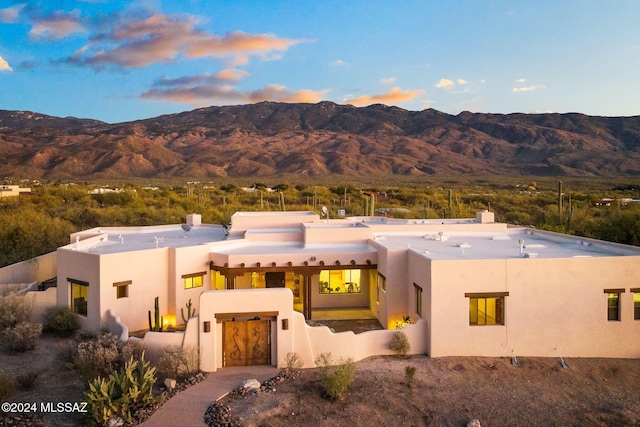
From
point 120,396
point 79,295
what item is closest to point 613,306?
point 120,396

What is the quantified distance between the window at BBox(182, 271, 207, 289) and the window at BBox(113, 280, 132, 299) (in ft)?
6.37

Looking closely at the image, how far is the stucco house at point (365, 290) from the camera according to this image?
13.9 metres

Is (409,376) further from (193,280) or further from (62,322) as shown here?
(62,322)

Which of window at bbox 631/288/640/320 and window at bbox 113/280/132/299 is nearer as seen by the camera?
window at bbox 631/288/640/320

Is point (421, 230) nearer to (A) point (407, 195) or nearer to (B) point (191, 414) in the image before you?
(B) point (191, 414)

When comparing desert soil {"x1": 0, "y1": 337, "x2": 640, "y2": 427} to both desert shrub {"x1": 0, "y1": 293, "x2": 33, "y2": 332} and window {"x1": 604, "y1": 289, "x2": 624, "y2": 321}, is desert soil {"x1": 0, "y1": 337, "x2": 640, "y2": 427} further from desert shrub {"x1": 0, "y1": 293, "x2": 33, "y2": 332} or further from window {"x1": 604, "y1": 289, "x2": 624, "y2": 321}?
desert shrub {"x1": 0, "y1": 293, "x2": 33, "y2": 332}

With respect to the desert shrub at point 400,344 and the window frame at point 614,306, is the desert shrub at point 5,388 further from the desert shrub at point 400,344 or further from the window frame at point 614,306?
the window frame at point 614,306

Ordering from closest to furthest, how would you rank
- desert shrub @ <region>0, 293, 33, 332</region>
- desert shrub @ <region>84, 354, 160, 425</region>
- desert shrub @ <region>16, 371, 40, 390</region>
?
desert shrub @ <region>84, 354, 160, 425</region>, desert shrub @ <region>16, 371, 40, 390</region>, desert shrub @ <region>0, 293, 33, 332</region>

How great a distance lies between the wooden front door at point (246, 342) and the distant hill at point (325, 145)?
268ft

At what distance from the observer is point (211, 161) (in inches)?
4031

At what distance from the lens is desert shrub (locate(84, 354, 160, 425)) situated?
10.5 m

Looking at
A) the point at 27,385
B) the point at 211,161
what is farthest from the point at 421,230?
the point at 211,161

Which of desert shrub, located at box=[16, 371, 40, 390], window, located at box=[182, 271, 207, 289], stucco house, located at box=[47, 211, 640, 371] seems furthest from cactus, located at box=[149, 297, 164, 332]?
desert shrub, located at box=[16, 371, 40, 390]

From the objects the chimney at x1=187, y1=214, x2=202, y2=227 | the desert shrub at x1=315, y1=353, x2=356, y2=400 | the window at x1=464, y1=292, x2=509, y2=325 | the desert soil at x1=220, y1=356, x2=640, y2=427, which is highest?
the chimney at x1=187, y1=214, x2=202, y2=227
